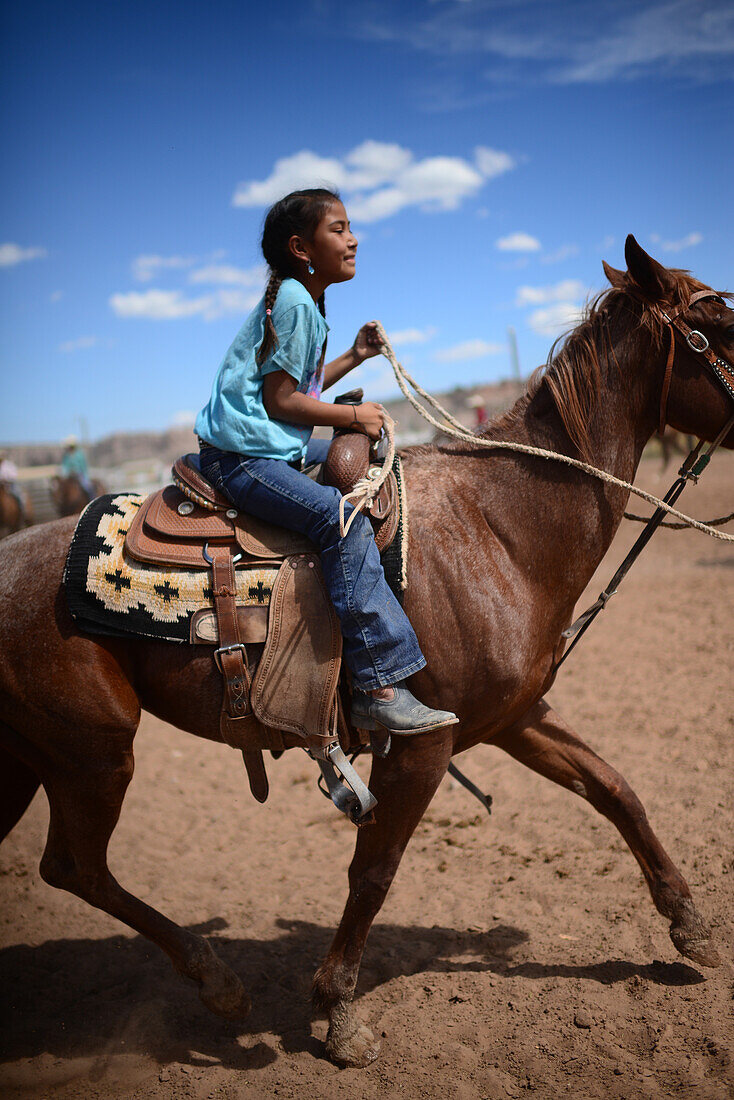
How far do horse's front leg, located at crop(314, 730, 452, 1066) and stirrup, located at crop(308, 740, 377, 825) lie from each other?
0.10 meters

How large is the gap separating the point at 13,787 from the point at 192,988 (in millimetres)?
1232

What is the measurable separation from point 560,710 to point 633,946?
292 cm

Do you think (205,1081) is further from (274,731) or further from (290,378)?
(290,378)

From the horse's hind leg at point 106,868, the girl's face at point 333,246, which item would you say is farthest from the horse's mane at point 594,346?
the horse's hind leg at point 106,868

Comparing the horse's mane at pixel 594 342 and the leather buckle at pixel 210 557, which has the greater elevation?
the horse's mane at pixel 594 342

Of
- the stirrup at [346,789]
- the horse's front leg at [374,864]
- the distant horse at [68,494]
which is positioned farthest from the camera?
the distant horse at [68,494]

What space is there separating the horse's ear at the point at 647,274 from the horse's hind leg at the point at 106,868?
2.64 meters

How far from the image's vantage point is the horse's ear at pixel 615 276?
9.73 ft

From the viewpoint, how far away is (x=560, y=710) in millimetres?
6230

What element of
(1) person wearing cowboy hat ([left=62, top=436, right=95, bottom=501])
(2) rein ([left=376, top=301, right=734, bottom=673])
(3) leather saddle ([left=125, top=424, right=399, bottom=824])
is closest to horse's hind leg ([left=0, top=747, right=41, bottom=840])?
(3) leather saddle ([left=125, top=424, right=399, bottom=824])

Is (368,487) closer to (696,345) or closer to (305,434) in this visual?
(305,434)

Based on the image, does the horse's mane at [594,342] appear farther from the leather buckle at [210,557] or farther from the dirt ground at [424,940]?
the dirt ground at [424,940]

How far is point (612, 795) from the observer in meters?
3.30

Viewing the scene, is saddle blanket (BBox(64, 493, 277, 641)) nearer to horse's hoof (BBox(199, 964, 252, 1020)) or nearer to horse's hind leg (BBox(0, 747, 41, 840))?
horse's hind leg (BBox(0, 747, 41, 840))
